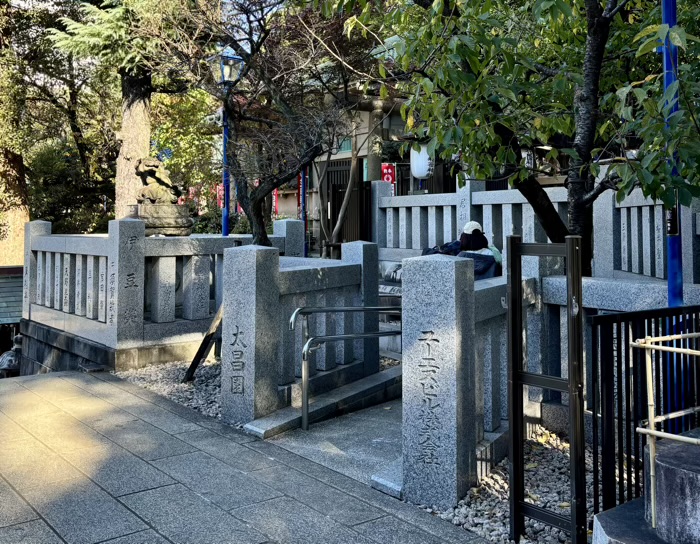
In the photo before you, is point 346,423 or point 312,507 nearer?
point 312,507

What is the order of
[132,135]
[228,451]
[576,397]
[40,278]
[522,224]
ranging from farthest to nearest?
[132,135]
[40,278]
[522,224]
[228,451]
[576,397]

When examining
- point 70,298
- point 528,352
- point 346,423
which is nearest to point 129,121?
point 70,298

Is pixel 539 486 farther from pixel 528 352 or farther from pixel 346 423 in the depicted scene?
pixel 346 423

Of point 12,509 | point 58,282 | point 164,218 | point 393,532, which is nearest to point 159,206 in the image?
point 164,218

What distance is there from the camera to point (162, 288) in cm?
977

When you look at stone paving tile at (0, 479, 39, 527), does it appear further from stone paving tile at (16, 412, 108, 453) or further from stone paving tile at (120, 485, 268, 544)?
stone paving tile at (16, 412, 108, 453)

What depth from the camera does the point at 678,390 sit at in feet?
12.7

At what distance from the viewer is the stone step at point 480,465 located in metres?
4.93

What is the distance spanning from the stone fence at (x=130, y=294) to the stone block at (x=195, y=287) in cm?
1

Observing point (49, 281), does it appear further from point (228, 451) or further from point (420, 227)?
point (228, 451)

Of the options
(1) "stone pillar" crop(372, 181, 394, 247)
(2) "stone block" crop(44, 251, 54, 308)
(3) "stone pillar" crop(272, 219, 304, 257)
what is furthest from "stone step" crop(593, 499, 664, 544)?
(2) "stone block" crop(44, 251, 54, 308)

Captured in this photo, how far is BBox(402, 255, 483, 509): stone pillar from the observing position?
460 centimetres

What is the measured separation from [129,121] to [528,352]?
43.8 feet

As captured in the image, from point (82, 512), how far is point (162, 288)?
216 inches
